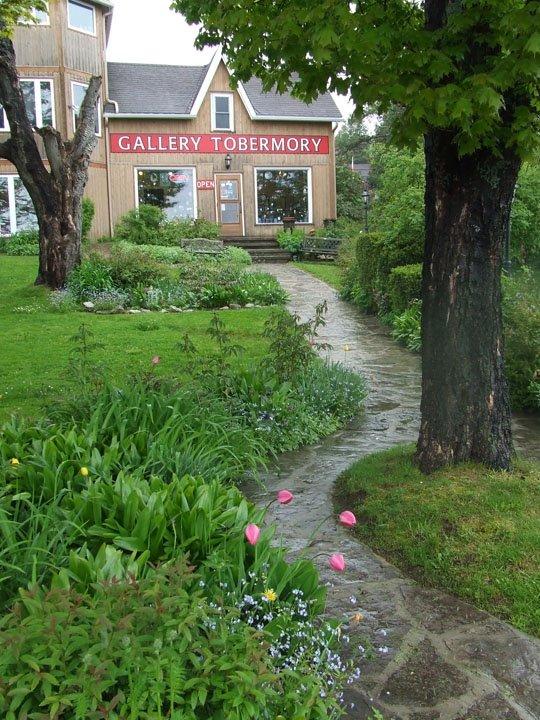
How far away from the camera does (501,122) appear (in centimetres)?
436

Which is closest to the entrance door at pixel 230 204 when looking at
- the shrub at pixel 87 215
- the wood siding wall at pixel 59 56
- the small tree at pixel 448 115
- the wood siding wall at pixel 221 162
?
the wood siding wall at pixel 221 162

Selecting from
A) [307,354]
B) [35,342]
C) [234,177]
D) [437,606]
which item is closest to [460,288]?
[437,606]

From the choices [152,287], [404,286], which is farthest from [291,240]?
[404,286]

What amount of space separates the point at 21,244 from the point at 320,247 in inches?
381

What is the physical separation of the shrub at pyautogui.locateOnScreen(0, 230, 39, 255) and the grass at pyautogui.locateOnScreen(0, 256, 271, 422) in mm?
7785

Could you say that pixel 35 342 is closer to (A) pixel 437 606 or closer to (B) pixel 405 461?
(B) pixel 405 461

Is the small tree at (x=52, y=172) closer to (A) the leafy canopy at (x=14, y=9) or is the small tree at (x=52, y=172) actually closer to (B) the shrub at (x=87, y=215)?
(A) the leafy canopy at (x=14, y=9)

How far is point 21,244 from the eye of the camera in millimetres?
22969

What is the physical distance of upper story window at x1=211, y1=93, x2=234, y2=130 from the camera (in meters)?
27.4

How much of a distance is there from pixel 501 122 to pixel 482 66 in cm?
34

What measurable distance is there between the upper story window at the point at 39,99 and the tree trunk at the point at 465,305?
2241 cm

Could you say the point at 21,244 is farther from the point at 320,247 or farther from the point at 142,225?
the point at 320,247

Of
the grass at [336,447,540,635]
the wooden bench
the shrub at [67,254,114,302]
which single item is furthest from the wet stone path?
the wooden bench

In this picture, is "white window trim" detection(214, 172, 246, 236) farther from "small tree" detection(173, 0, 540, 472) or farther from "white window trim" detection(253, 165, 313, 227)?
"small tree" detection(173, 0, 540, 472)
